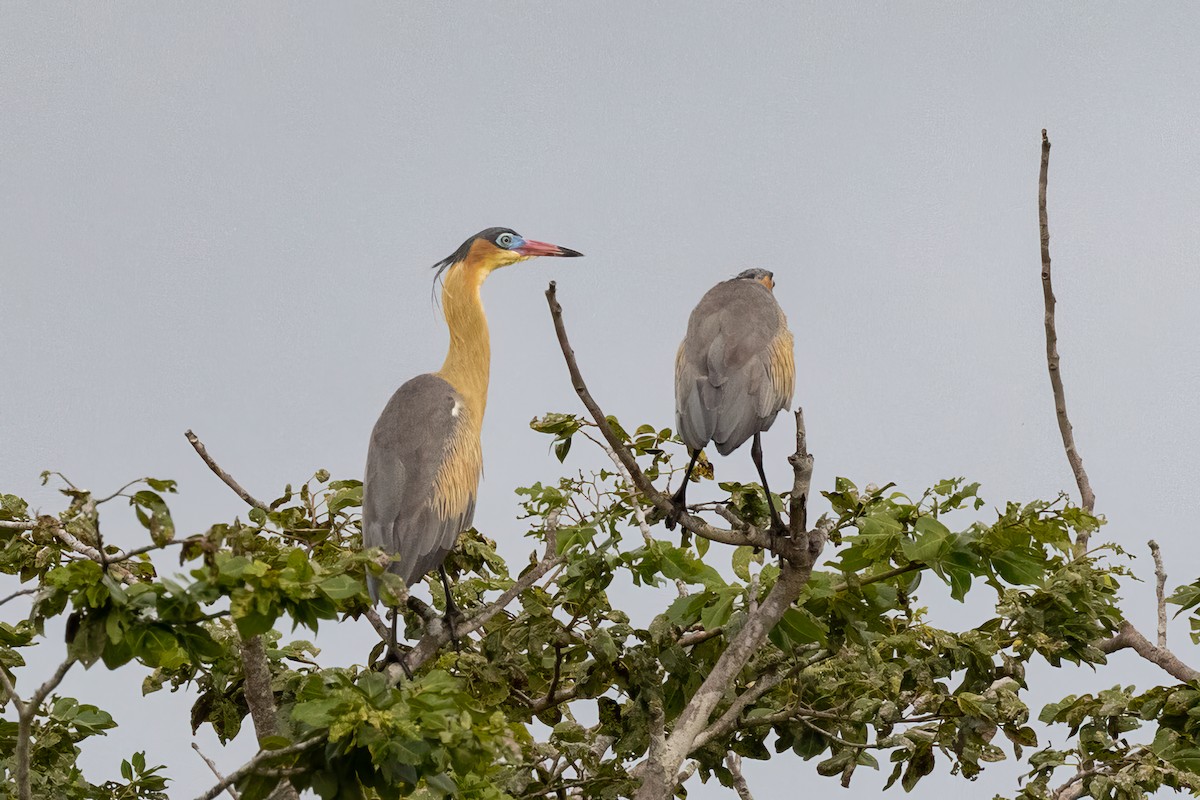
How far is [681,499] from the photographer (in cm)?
534

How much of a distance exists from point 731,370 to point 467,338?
2090 millimetres

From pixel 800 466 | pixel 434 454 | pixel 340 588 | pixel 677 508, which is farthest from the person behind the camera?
pixel 434 454

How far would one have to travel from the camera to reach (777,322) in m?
5.91

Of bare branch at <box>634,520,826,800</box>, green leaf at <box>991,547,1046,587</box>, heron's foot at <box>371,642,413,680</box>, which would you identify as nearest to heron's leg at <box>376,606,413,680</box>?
heron's foot at <box>371,642,413,680</box>

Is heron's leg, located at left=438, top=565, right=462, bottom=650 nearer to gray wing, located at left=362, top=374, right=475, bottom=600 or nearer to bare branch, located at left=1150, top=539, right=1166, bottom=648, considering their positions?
gray wing, located at left=362, top=374, right=475, bottom=600

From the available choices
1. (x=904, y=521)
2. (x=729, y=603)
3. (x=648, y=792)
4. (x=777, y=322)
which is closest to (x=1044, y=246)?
(x=777, y=322)

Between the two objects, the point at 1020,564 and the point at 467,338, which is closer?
the point at 1020,564

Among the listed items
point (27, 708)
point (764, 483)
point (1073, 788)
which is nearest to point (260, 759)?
point (27, 708)

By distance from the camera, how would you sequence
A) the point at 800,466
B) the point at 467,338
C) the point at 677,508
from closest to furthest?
1. the point at 800,466
2. the point at 677,508
3. the point at 467,338

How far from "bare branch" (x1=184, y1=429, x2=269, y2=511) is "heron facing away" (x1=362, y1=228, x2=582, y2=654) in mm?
496

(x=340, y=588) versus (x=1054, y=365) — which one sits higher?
(x=1054, y=365)

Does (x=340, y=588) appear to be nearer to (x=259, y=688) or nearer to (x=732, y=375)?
(x=259, y=688)

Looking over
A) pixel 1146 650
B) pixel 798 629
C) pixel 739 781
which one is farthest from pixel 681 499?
pixel 1146 650

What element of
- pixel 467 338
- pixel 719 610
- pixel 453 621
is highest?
pixel 467 338
